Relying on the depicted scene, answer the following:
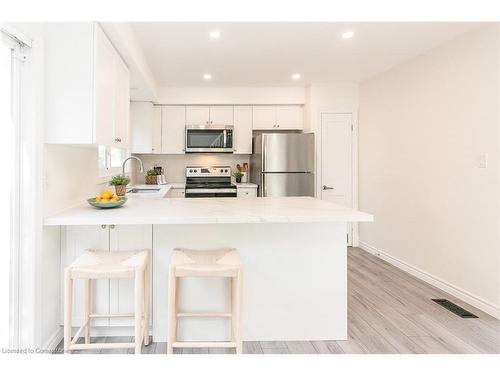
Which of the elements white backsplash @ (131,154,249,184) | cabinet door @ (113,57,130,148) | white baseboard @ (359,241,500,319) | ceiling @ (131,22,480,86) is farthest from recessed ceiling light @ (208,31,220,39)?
white baseboard @ (359,241,500,319)

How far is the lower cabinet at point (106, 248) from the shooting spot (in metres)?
2.31

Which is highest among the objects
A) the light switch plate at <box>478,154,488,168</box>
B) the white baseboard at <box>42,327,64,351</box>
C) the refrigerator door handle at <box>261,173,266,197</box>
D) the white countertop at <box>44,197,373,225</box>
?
the light switch plate at <box>478,154,488,168</box>

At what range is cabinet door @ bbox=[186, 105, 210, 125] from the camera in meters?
5.26

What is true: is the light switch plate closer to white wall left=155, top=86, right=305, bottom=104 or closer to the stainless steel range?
white wall left=155, top=86, right=305, bottom=104

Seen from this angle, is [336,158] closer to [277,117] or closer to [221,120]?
[277,117]

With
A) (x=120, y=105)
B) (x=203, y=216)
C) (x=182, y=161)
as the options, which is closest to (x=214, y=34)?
(x=120, y=105)

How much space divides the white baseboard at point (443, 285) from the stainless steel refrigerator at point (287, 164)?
3.99ft

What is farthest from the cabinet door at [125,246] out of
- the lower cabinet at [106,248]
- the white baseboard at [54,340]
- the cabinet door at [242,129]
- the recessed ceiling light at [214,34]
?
the cabinet door at [242,129]

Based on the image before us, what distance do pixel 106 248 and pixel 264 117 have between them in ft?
11.5

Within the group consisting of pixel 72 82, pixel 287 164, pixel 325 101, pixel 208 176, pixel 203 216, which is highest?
pixel 325 101

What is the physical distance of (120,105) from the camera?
2.95 meters

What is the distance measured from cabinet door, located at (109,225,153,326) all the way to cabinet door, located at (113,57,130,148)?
0.81m

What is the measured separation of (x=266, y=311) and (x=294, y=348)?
28 centimetres
